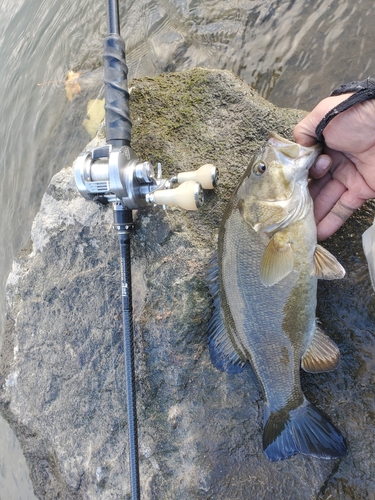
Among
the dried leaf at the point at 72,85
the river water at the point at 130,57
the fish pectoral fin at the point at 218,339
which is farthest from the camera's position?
the dried leaf at the point at 72,85

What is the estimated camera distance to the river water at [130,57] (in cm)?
440

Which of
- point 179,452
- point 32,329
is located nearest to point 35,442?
point 32,329

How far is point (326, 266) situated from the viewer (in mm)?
2727

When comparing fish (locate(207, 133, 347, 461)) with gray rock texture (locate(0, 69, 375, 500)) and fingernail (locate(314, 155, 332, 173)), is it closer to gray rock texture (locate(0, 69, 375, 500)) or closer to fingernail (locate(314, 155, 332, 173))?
fingernail (locate(314, 155, 332, 173))

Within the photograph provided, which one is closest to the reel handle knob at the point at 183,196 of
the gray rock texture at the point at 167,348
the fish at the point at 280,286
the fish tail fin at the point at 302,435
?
the fish at the point at 280,286

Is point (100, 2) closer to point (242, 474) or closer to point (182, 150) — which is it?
point (182, 150)

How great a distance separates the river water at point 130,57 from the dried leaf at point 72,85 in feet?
0.31

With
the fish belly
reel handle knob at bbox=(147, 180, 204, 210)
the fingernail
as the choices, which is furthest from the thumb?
reel handle knob at bbox=(147, 180, 204, 210)

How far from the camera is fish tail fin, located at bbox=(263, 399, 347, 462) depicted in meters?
2.64

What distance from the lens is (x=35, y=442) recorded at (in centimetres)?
391

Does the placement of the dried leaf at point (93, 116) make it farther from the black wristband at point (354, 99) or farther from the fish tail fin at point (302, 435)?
the fish tail fin at point (302, 435)

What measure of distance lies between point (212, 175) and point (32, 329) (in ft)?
7.55

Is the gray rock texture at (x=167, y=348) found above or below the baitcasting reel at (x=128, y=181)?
below

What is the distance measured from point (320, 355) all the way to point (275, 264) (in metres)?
0.72
